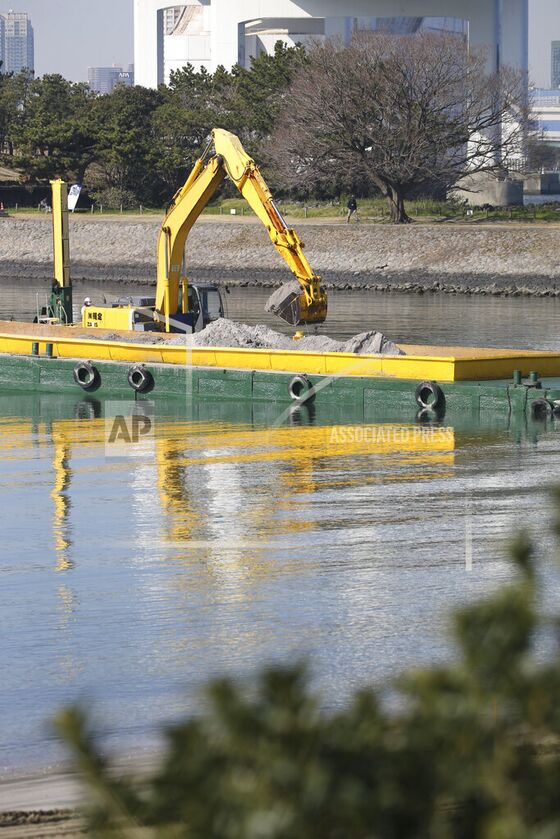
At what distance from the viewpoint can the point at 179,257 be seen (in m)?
31.5

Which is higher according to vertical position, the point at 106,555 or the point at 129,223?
the point at 129,223

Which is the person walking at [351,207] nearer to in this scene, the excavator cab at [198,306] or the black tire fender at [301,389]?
the excavator cab at [198,306]

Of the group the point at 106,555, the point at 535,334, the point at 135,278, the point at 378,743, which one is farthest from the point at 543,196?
the point at 378,743

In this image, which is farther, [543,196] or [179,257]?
[543,196]

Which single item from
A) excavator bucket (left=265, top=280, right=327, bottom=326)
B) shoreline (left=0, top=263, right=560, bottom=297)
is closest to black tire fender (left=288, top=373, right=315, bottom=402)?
excavator bucket (left=265, top=280, right=327, bottom=326)

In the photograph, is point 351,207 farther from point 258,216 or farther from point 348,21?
point 258,216

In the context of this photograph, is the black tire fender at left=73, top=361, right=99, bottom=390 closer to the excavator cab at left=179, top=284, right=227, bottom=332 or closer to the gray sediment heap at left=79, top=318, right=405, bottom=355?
the gray sediment heap at left=79, top=318, right=405, bottom=355

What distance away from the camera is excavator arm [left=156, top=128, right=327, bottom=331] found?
28.0 m

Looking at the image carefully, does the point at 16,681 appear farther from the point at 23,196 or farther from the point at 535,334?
the point at 23,196

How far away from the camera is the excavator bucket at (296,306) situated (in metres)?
27.8

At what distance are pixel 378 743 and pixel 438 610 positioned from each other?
9164 mm

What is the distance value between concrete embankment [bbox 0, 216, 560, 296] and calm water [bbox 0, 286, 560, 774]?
3530cm

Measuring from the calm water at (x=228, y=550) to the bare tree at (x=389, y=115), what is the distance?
41781 mm

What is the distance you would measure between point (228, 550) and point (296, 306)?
1259 cm
